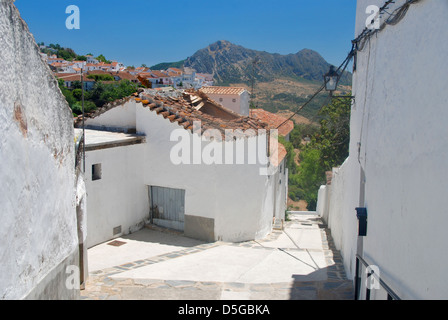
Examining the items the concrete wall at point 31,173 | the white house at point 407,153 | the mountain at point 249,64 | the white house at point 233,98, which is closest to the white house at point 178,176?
the concrete wall at point 31,173

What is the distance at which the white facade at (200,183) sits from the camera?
452 inches

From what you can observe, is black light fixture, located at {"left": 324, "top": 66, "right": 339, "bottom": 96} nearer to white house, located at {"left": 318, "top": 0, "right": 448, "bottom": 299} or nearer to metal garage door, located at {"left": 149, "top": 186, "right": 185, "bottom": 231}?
white house, located at {"left": 318, "top": 0, "right": 448, "bottom": 299}

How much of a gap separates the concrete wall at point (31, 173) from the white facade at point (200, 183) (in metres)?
5.15

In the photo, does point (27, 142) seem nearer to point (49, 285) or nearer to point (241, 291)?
point (49, 285)

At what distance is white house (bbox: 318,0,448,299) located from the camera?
3.71m

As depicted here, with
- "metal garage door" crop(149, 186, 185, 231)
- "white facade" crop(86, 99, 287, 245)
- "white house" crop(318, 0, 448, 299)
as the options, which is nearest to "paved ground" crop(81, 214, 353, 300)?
"metal garage door" crop(149, 186, 185, 231)

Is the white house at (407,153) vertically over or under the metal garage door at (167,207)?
over

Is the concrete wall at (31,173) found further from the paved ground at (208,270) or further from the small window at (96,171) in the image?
the small window at (96,171)

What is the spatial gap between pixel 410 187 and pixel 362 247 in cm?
300

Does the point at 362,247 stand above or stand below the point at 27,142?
below

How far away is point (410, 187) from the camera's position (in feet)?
14.6

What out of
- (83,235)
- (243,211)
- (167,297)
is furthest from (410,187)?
(243,211)

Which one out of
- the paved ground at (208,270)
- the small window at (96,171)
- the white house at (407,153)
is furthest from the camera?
the small window at (96,171)

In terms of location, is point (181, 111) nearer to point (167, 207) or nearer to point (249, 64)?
point (167, 207)
